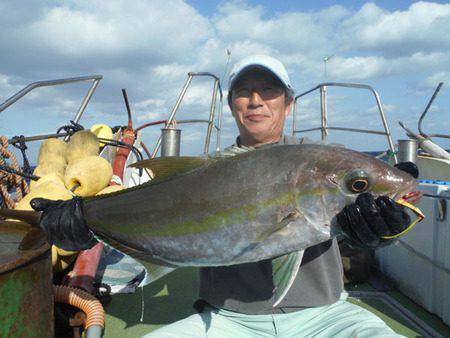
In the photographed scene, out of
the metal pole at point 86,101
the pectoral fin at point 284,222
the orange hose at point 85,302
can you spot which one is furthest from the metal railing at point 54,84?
the pectoral fin at point 284,222

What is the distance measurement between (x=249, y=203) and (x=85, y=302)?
171cm

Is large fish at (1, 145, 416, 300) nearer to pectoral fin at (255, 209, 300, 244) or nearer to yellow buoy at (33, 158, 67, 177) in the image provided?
pectoral fin at (255, 209, 300, 244)

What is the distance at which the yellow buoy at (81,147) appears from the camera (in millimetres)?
5121

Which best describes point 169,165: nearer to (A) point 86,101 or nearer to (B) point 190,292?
(B) point 190,292

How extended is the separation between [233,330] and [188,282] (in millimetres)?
2232

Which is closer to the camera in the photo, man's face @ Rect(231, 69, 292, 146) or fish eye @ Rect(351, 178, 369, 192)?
fish eye @ Rect(351, 178, 369, 192)

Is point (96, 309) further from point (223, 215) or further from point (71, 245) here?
point (223, 215)

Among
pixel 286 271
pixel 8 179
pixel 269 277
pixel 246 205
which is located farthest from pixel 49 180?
pixel 286 271

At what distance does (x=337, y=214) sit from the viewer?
6.84 ft

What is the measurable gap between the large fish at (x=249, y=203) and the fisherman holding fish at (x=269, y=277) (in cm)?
8

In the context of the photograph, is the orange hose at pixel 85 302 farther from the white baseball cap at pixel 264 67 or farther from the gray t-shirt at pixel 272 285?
the white baseball cap at pixel 264 67

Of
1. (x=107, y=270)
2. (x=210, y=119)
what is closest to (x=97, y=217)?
(x=107, y=270)

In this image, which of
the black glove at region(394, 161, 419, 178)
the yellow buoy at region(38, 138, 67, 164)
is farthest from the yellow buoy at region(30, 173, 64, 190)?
the black glove at region(394, 161, 419, 178)

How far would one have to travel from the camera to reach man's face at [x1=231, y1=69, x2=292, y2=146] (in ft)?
9.92
